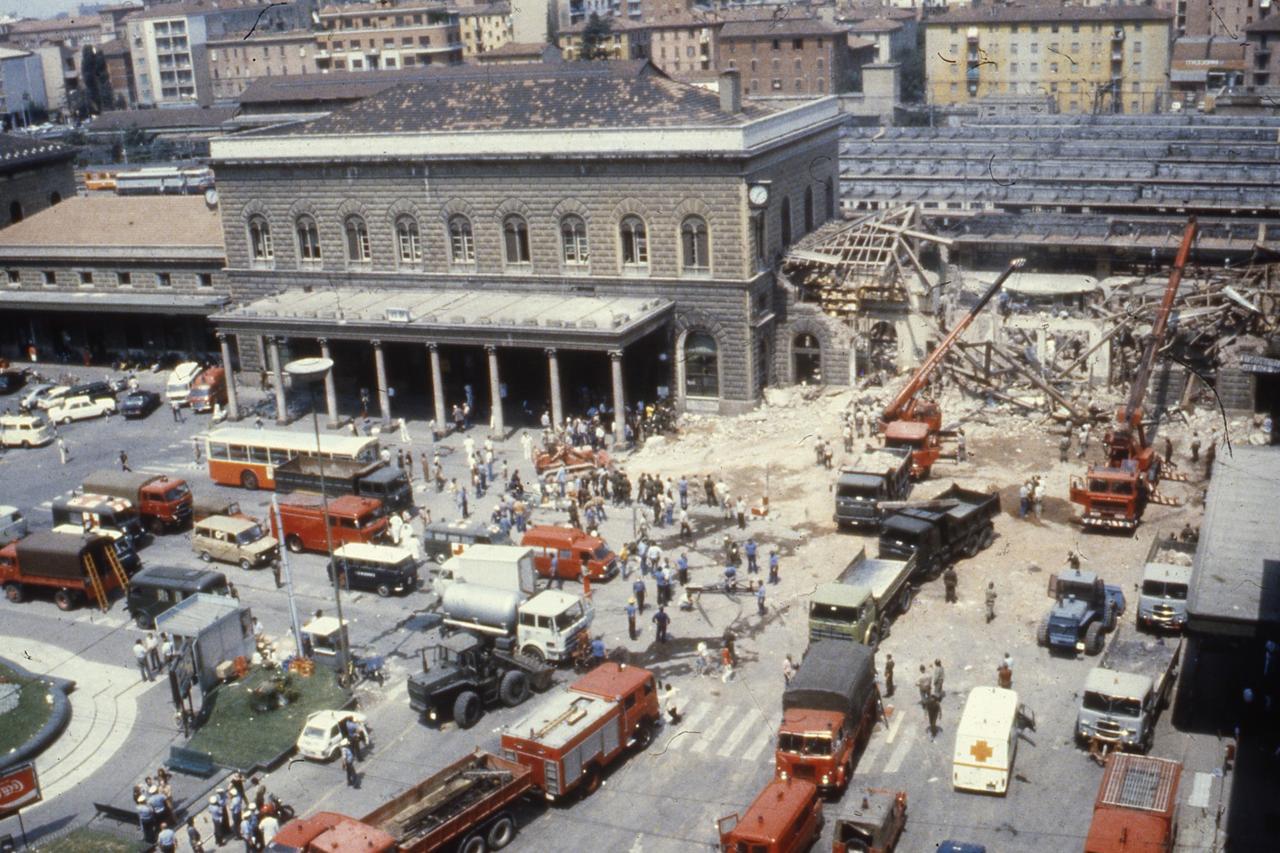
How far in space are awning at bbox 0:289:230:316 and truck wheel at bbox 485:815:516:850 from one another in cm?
5424

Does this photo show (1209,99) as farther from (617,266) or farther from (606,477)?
(606,477)

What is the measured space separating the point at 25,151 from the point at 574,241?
175 ft

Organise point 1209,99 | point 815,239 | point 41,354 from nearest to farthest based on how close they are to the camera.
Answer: point 815,239, point 41,354, point 1209,99

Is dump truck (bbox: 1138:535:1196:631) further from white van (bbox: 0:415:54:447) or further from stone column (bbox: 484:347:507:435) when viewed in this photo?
white van (bbox: 0:415:54:447)

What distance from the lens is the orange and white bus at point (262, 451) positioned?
2346 inches

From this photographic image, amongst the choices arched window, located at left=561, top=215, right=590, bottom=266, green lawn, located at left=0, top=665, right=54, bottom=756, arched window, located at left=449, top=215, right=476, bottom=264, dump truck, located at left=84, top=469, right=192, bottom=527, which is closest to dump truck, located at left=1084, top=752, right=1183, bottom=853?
green lawn, located at left=0, top=665, right=54, bottom=756

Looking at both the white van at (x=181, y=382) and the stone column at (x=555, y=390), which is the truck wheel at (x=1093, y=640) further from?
the white van at (x=181, y=382)

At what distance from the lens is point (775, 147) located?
227 feet

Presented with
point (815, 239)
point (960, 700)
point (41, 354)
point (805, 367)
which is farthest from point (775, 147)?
point (41, 354)

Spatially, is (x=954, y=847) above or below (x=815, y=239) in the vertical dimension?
below

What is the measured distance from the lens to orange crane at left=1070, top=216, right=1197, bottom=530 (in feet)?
167

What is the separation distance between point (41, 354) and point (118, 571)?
144 ft

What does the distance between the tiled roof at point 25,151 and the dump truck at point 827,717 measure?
274 ft

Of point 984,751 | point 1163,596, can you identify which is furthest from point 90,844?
point 1163,596
